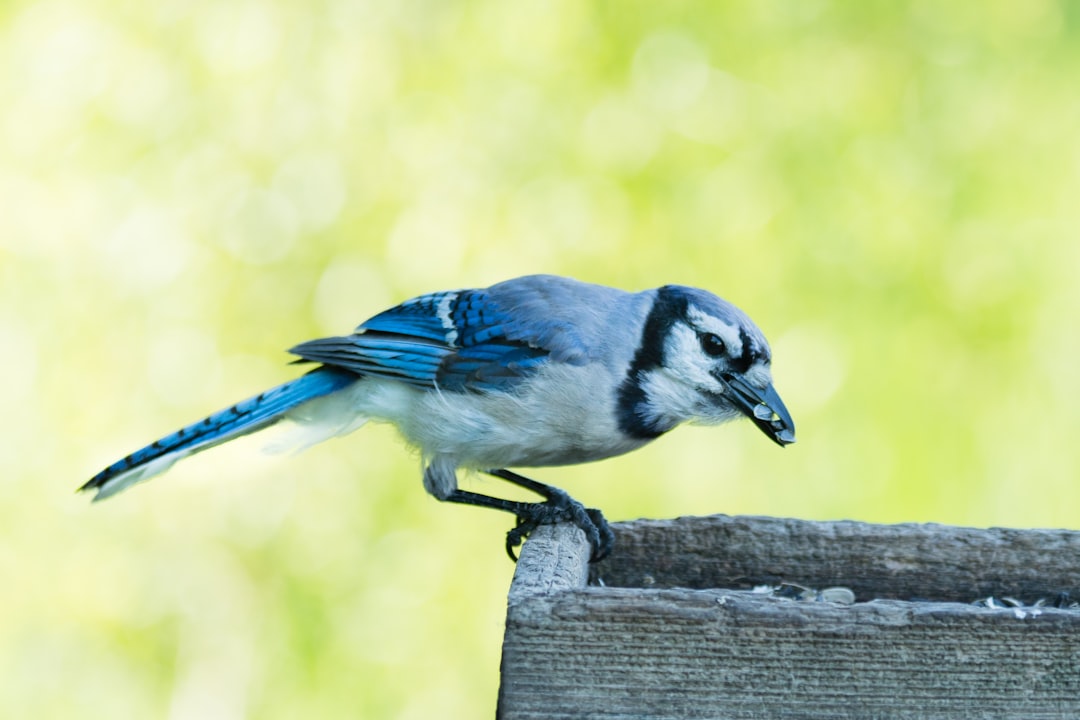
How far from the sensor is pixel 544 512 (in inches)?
101

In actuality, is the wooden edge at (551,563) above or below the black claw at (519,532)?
below

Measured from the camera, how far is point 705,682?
160 cm

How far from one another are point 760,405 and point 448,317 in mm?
A: 705

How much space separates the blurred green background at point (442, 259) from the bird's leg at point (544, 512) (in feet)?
3.02

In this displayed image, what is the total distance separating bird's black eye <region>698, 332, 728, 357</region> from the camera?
2510 mm

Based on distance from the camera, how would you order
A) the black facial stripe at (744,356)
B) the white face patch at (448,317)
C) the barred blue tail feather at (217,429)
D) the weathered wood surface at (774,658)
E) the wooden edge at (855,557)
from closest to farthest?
the weathered wood surface at (774,658) → the wooden edge at (855,557) → the black facial stripe at (744,356) → the barred blue tail feather at (217,429) → the white face patch at (448,317)

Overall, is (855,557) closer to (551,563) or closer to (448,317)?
(551,563)

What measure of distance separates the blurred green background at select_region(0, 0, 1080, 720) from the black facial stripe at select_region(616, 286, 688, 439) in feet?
3.91

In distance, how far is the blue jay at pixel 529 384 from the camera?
8.29ft

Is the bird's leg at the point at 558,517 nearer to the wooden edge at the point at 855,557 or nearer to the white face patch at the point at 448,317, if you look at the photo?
the wooden edge at the point at 855,557

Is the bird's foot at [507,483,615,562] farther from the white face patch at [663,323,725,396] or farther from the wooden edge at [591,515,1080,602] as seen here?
the white face patch at [663,323,725,396]

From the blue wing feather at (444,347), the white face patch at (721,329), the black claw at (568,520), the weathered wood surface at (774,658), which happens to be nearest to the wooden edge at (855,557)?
the black claw at (568,520)

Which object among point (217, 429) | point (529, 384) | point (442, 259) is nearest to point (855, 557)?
point (529, 384)

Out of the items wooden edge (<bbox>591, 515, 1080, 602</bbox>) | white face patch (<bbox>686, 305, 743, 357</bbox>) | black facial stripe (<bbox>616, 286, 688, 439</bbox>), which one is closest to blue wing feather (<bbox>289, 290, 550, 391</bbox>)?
black facial stripe (<bbox>616, 286, 688, 439</bbox>)
